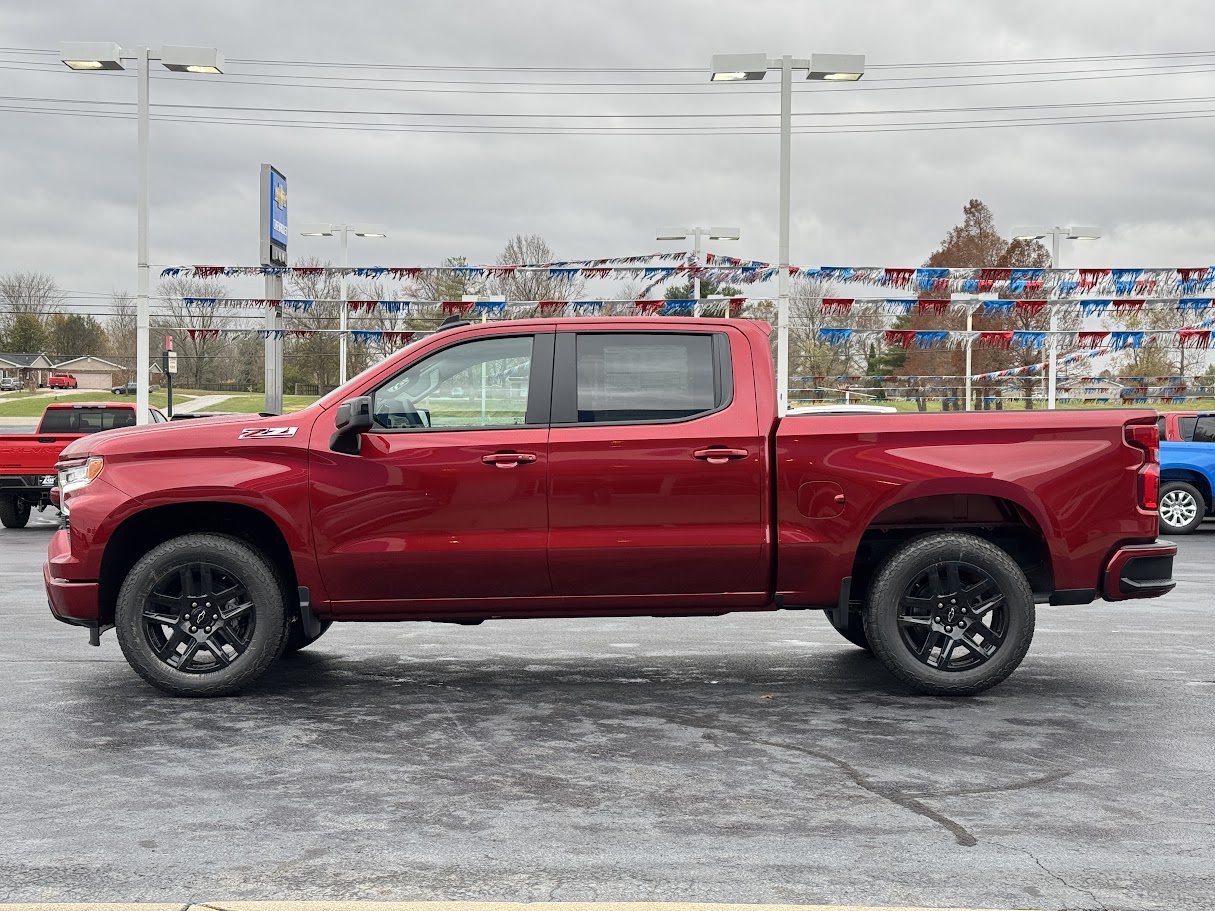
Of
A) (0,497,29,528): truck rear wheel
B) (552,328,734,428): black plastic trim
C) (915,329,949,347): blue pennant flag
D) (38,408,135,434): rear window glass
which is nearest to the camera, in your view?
(552,328,734,428): black plastic trim

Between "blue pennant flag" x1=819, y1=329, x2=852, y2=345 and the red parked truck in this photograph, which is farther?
the red parked truck

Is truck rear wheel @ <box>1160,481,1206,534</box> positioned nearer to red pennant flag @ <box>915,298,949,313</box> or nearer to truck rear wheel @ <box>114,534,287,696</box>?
red pennant flag @ <box>915,298,949,313</box>

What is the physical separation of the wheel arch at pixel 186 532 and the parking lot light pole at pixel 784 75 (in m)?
13.1

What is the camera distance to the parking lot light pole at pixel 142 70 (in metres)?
20.4

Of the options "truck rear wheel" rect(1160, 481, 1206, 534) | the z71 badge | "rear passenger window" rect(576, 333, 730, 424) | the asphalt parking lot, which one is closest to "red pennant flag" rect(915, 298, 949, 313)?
"truck rear wheel" rect(1160, 481, 1206, 534)

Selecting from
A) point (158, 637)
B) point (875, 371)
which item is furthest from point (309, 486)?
point (875, 371)

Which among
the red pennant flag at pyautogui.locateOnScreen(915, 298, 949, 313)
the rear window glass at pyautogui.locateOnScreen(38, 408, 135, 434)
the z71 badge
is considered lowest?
the z71 badge

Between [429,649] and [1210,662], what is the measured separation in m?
Answer: 4.79

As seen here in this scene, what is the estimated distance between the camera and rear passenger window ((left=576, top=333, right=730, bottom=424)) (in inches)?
266

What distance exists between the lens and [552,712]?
6.46 m

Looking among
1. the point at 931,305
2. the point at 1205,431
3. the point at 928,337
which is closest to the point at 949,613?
the point at 1205,431

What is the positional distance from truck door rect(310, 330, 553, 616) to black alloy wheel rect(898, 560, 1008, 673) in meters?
1.92

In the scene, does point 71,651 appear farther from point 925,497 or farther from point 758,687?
point 925,497

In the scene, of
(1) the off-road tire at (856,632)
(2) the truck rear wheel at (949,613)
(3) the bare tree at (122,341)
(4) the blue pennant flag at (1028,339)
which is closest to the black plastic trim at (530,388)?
(2) the truck rear wheel at (949,613)
